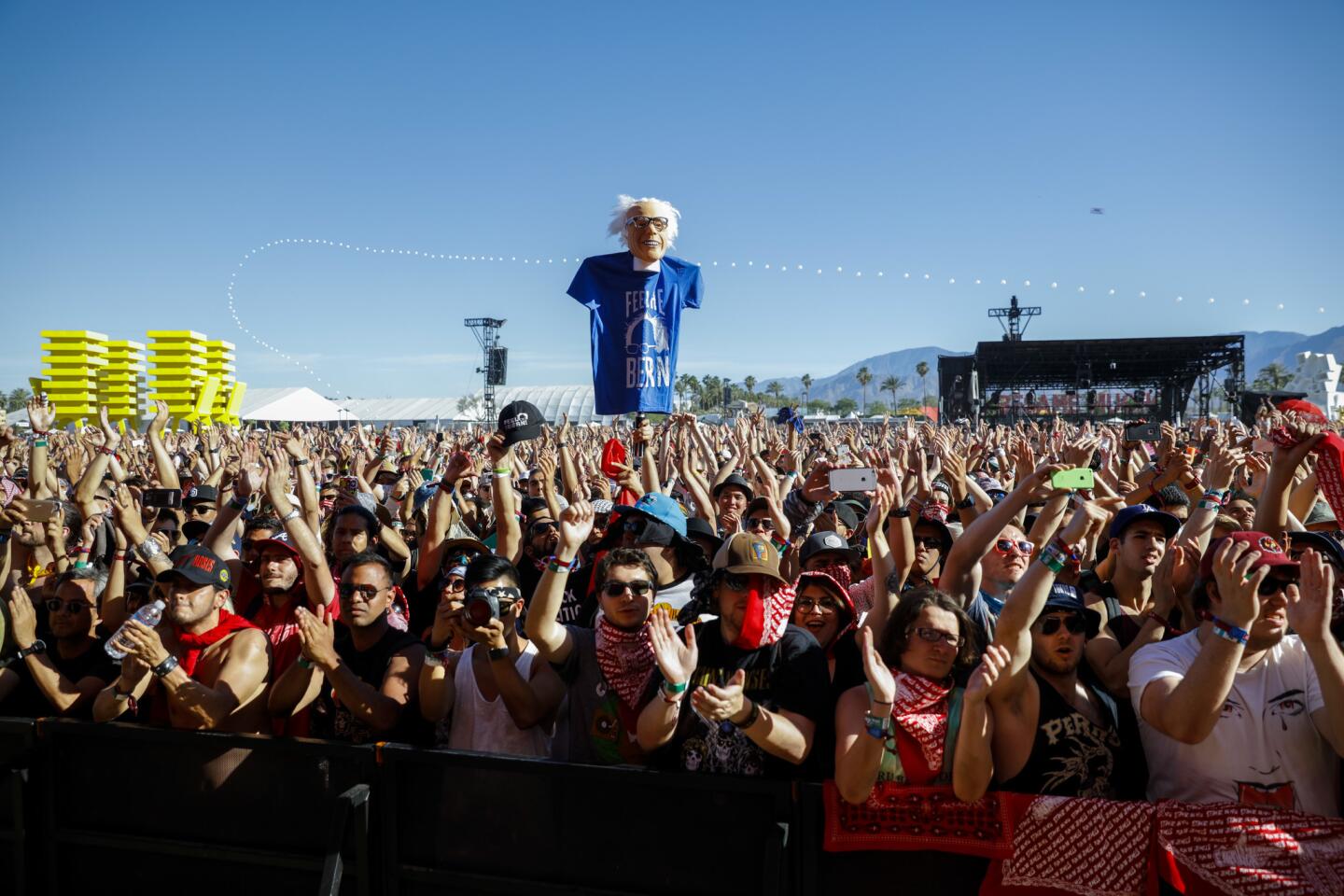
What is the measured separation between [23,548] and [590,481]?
343 cm

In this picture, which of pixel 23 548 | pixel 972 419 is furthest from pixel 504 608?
pixel 972 419

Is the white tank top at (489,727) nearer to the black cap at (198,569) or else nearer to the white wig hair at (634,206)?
the black cap at (198,569)

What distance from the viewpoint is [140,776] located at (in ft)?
11.1

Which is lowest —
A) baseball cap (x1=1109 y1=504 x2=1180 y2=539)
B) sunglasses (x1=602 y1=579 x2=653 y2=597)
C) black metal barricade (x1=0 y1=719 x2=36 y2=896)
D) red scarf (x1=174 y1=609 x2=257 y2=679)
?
black metal barricade (x1=0 y1=719 x2=36 y2=896)

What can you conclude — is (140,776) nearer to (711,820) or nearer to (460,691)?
(460,691)

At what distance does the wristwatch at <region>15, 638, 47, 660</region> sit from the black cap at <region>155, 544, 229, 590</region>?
2.46 ft

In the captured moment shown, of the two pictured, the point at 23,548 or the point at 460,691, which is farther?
the point at 23,548

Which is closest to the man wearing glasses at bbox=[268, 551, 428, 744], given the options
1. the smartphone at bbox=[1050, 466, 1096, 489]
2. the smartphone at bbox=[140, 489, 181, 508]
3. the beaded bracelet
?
the smartphone at bbox=[1050, 466, 1096, 489]

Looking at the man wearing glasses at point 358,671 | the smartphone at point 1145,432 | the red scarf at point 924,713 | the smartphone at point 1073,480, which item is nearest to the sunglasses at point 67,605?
the man wearing glasses at point 358,671

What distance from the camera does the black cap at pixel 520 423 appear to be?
482 cm

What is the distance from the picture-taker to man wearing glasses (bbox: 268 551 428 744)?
3.23 metres

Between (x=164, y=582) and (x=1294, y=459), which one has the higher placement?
(x=1294, y=459)

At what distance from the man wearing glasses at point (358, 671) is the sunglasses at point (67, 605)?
1101 mm

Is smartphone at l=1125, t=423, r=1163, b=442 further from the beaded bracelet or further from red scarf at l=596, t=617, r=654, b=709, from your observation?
red scarf at l=596, t=617, r=654, b=709
